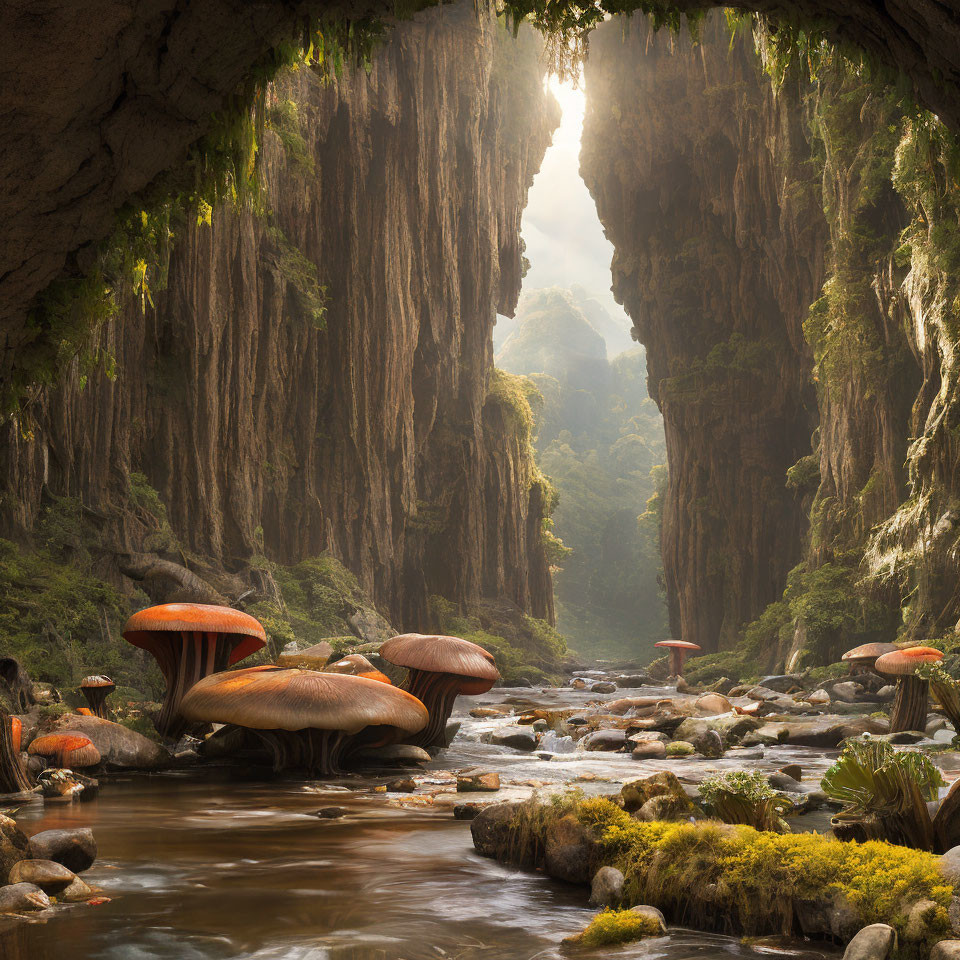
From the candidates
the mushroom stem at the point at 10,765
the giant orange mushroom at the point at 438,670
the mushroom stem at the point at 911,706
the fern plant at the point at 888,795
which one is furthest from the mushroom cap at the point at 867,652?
the mushroom stem at the point at 10,765

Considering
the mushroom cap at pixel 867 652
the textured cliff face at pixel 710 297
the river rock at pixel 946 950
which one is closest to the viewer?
the river rock at pixel 946 950

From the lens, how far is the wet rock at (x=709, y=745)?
8.50 meters

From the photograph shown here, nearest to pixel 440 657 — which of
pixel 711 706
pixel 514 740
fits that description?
pixel 514 740

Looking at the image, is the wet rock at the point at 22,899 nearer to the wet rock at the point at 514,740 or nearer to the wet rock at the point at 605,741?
the wet rock at the point at 514,740

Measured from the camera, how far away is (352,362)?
2220 centimetres

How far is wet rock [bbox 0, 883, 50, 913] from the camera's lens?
2969 millimetres

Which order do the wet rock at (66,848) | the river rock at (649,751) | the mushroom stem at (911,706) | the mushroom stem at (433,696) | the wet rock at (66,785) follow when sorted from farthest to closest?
the river rock at (649,751) < the mushroom stem at (911,706) < the mushroom stem at (433,696) < the wet rock at (66,785) < the wet rock at (66,848)

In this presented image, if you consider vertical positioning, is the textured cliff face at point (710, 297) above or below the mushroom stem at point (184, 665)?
above

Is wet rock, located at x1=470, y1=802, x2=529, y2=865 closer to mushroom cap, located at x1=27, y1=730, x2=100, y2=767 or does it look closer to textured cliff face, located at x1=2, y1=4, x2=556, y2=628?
mushroom cap, located at x1=27, y1=730, x2=100, y2=767

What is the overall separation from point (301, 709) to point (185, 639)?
1660mm

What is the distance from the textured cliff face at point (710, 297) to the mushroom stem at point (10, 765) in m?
26.2

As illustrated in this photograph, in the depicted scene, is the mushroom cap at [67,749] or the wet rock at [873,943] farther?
the mushroom cap at [67,749]

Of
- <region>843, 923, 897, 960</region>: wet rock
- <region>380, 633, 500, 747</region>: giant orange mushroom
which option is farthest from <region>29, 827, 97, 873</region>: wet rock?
<region>380, 633, 500, 747</region>: giant orange mushroom

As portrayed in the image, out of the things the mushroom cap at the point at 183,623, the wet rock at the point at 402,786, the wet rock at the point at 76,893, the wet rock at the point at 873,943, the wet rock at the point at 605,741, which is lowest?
the wet rock at the point at 605,741
